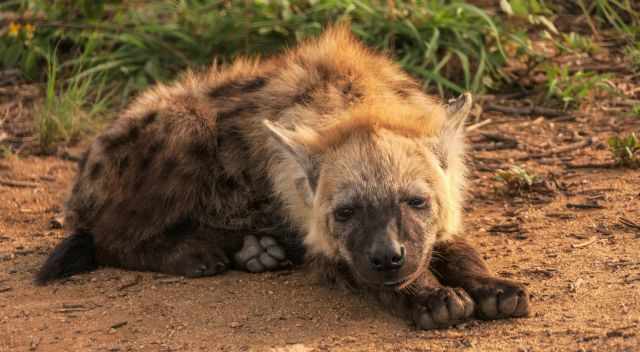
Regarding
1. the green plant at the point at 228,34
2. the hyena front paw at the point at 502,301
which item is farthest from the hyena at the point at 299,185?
the green plant at the point at 228,34

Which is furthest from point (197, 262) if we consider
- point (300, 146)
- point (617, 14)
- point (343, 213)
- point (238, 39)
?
point (617, 14)

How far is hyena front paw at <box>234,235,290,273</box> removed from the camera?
12.5 feet

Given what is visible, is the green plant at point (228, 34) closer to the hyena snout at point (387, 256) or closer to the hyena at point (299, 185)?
the hyena at point (299, 185)

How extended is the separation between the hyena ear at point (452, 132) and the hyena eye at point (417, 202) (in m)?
0.27

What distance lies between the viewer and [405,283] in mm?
3078

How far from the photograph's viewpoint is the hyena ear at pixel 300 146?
133 inches

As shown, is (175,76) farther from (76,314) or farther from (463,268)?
(463,268)

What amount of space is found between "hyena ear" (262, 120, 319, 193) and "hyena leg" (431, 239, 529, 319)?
51 centimetres

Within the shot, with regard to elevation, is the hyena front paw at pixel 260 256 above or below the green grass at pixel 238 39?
below

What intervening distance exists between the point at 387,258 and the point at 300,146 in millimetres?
Answer: 640

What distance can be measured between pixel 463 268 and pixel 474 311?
25 cm

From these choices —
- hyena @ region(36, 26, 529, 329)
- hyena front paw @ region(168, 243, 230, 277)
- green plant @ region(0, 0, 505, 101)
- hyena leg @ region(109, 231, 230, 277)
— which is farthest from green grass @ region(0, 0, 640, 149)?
hyena front paw @ region(168, 243, 230, 277)

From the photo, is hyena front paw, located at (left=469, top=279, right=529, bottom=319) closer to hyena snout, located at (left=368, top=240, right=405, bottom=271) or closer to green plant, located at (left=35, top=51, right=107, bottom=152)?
hyena snout, located at (left=368, top=240, right=405, bottom=271)

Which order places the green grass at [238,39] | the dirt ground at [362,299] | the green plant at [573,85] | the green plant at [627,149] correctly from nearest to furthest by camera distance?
the dirt ground at [362,299] → the green plant at [627,149] → the green plant at [573,85] → the green grass at [238,39]
